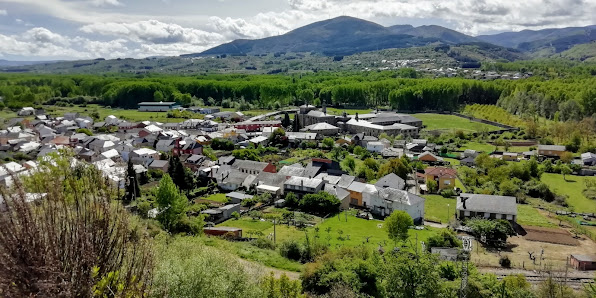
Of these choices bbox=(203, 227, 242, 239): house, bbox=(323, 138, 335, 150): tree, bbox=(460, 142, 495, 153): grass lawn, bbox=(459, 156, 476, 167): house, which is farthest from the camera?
bbox=(460, 142, 495, 153): grass lawn

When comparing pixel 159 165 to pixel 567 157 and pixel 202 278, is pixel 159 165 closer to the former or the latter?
pixel 202 278

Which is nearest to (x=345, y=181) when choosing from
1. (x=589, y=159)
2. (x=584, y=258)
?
(x=584, y=258)

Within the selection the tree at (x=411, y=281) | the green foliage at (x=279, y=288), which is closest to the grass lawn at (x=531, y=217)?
the tree at (x=411, y=281)

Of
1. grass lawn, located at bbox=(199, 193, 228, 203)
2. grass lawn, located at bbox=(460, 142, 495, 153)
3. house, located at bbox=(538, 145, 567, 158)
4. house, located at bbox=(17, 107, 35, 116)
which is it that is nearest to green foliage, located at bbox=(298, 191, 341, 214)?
grass lawn, located at bbox=(199, 193, 228, 203)

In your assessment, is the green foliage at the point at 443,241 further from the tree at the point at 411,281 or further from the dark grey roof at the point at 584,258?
the tree at the point at 411,281

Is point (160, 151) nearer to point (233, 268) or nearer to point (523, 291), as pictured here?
point (233, 268)

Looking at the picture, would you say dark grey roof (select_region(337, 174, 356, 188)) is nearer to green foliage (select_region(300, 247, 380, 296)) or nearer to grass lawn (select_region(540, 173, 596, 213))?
green foliage (select_region(300, 247, 380, 296))
